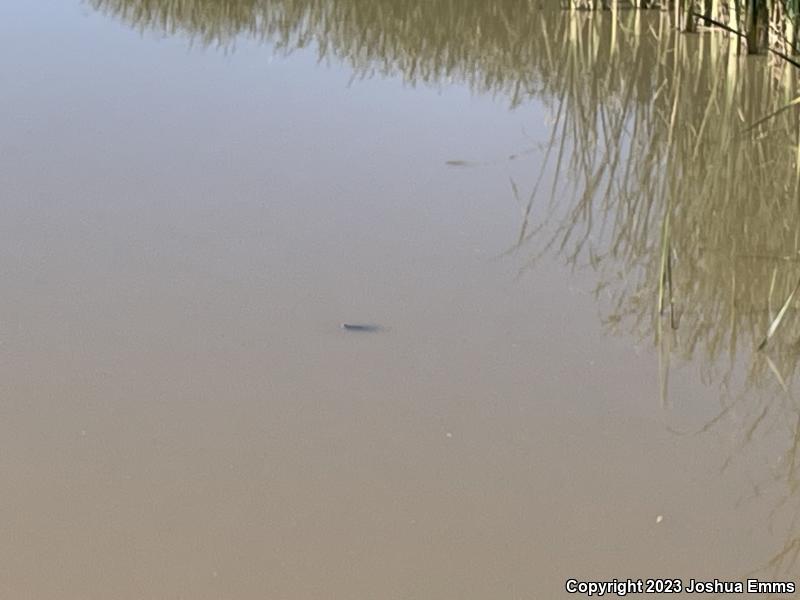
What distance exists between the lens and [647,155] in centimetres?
240

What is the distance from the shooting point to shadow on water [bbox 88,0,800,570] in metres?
1.64

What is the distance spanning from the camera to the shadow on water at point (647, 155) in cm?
164

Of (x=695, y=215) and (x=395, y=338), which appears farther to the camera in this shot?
(x=695, y=215)

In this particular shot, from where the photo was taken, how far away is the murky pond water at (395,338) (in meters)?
1.26

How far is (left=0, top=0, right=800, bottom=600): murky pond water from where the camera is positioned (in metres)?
1.26

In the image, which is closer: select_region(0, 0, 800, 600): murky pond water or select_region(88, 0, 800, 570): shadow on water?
select_region(0, 0, 800, 600): murky pond water

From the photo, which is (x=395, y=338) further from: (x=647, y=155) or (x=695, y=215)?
(x=647, y=155)

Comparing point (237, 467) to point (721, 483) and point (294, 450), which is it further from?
point (721, 483)

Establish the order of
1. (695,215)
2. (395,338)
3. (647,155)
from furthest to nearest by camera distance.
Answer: (647,155) → (695,215) → (395,338)

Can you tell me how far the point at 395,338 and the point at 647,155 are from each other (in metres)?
0.89

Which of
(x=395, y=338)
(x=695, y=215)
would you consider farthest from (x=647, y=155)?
(x=395, y=338)

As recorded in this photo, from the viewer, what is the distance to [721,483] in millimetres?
1364

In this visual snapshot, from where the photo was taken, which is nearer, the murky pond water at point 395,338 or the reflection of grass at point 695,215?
the murky pond water at point 395,338

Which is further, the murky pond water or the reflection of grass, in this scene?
the reflection of grass
